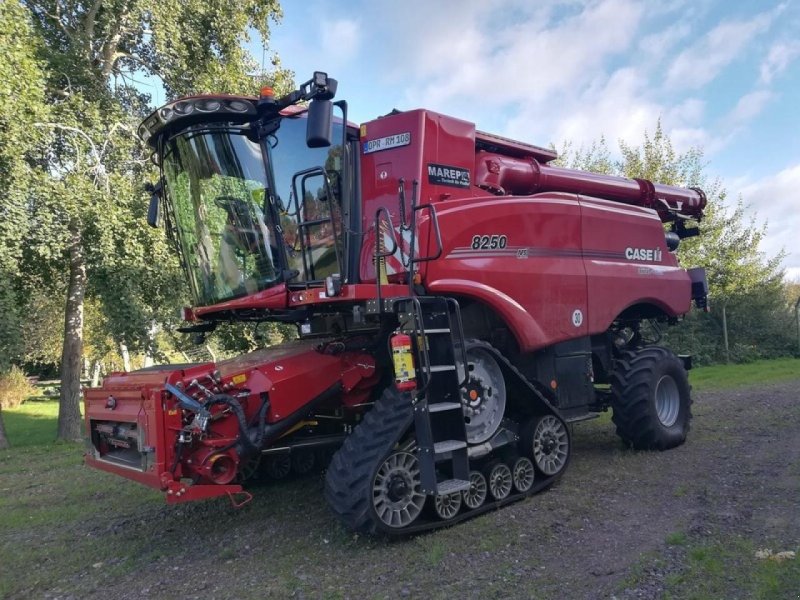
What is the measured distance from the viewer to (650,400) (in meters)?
7.23

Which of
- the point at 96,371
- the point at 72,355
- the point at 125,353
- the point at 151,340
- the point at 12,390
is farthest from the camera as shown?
the point at 96,371

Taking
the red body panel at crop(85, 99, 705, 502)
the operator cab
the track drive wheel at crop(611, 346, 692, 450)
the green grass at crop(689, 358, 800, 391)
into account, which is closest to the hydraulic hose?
the red body panel at crop(85, 99, 705, 502)

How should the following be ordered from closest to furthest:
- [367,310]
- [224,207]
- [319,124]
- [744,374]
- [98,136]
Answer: [319,124], [367,310], [224,207], [98,136], [744,374]

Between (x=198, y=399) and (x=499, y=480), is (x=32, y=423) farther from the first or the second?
(x=499, y=480)

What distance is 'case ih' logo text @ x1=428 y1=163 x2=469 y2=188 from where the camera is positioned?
5822 mm

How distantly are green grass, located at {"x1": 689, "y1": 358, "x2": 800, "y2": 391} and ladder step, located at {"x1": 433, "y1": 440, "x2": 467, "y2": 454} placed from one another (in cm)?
1058

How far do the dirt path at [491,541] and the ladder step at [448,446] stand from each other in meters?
0.64

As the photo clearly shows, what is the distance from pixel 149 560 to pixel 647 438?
5.19 metres

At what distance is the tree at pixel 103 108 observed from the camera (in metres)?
10.3

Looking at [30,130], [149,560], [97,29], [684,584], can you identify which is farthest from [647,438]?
[97,29]

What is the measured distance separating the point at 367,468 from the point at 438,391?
85 cm

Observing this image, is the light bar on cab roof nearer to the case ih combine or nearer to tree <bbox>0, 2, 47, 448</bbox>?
the case ih combine

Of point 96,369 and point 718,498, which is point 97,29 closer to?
point 718,498

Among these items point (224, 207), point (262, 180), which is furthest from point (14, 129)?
point (262, 180)
